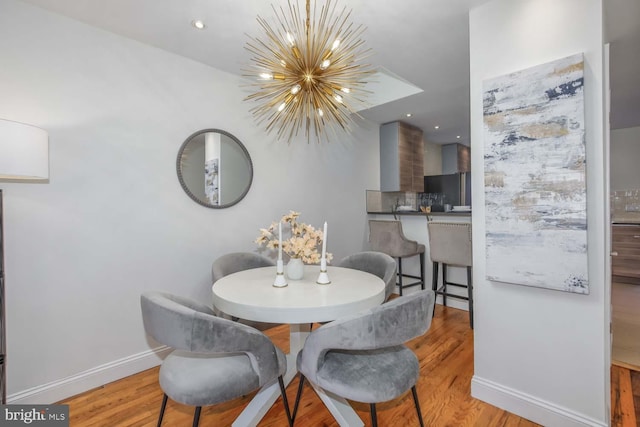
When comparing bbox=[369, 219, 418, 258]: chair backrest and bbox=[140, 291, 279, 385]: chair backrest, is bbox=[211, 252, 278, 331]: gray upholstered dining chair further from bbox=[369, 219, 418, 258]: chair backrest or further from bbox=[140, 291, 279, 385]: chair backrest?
bbox=[369, 219, 418, 258]: chair backrest

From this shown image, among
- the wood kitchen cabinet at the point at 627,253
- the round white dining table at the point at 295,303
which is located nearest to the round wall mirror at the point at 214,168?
the round white dining table at the point at 295,303

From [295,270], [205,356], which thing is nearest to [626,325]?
[295,270]

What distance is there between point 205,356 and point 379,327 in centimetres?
84

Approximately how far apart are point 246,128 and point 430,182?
12.6ft

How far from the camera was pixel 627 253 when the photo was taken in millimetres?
4406

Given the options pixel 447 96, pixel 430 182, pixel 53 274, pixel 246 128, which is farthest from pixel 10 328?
pixel 430 182

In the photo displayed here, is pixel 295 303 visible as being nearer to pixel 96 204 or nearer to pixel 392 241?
pixel 96 204

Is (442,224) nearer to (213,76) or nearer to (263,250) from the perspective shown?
(263,250)

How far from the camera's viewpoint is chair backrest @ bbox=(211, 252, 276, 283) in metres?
2.34

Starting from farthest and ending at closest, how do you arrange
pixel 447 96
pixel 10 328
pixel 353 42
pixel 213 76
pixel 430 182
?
pixel 430 182 < pixel 447 96 < pixel 213 76 < pixel 353 42 < pixel 10 328

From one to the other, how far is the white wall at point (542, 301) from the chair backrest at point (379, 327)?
843 mm

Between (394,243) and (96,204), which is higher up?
(96,204)

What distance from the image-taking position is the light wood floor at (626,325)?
92.2 inches

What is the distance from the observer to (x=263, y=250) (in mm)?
3131
